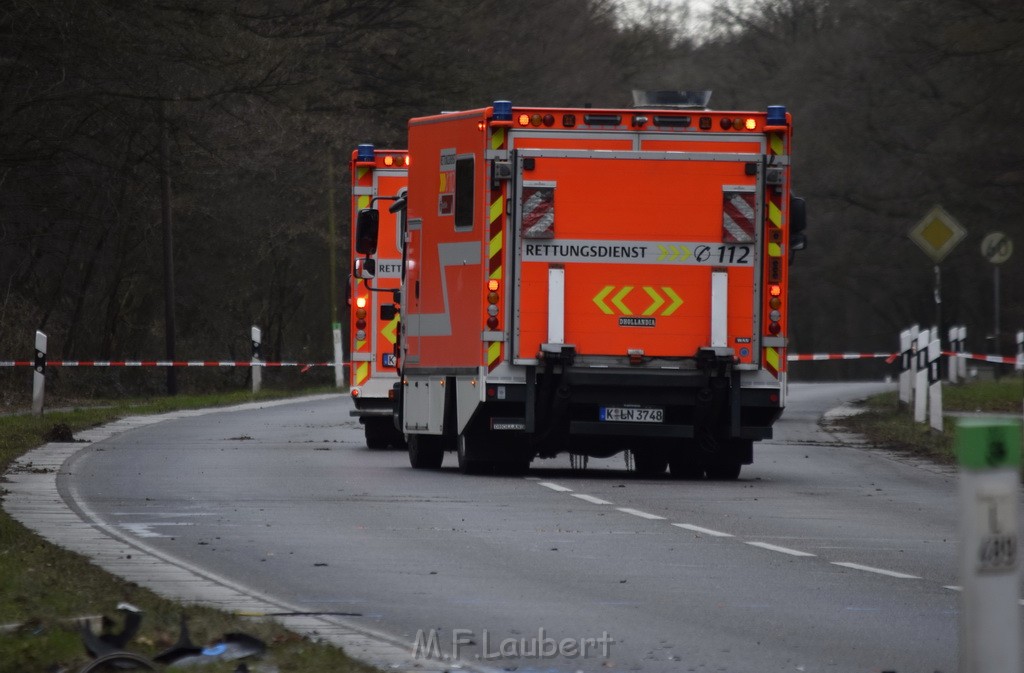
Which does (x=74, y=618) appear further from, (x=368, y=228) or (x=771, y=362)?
(x=368, y=228)

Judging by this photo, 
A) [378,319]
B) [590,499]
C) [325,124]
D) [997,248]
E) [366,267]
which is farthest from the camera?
[325,124]

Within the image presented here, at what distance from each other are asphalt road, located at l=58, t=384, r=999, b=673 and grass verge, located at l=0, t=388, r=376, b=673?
0.62 metres

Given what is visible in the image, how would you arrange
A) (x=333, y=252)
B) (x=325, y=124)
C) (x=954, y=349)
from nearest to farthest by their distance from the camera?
(x=954, y=349), (x=325, y=124), (x=333, y=252)

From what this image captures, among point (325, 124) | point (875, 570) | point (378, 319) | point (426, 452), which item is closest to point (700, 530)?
point (875, 570)

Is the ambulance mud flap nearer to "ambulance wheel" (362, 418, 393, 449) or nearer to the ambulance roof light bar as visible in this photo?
the ambulance roof light bar

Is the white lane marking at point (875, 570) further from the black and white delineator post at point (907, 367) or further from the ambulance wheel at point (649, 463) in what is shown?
the black and white delineator post at point (907, 367)

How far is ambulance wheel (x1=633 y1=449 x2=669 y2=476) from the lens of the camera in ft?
62.6

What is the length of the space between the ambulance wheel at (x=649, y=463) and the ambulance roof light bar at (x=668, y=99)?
343cm

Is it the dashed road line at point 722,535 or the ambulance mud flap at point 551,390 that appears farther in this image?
the ambulance mud flap at point 551,390

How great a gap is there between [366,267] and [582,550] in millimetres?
9326

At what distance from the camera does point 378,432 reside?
22609 millimetres

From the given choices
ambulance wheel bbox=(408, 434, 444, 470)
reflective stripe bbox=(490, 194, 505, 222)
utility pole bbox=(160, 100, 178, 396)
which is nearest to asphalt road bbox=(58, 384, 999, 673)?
ambulance wheel bbox=(408, 434, 444, 470)

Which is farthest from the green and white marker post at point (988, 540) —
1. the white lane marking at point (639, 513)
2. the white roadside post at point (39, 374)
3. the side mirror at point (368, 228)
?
the white roadside post at point (39, 374)

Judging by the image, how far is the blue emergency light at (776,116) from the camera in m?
17.0
